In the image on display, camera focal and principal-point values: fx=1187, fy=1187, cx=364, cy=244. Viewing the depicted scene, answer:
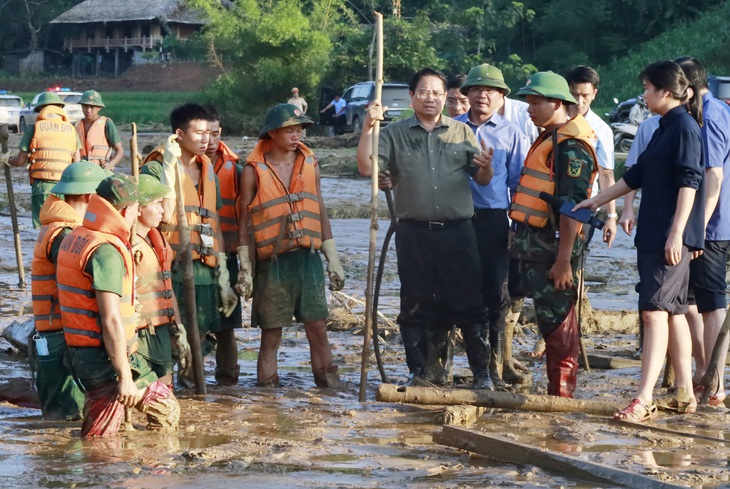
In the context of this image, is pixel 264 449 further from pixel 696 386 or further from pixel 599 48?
pixel 599 48

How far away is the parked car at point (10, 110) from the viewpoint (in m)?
42.0

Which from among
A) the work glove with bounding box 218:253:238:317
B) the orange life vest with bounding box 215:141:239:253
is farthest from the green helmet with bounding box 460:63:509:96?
the work glove with bounding box 218:253:238:317

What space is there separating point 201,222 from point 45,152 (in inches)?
194

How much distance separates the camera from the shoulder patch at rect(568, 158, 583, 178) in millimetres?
6965

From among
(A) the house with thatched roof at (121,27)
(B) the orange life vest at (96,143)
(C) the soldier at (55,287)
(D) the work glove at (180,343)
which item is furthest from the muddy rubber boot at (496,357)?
(A) the house with thatched roof at (121,27)

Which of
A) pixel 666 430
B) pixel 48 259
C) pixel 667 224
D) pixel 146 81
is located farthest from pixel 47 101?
pixel 146 81

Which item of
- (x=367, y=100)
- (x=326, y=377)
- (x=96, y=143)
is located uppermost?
(x=367, y=100)

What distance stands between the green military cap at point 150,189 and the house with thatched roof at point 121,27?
63.9m

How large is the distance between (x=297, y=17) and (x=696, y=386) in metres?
38.1

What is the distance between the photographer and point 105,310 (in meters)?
5.80

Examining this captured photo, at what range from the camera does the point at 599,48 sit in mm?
46844

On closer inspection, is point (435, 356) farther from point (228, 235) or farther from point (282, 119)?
point (282, 119)

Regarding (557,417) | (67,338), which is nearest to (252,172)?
(67,338)

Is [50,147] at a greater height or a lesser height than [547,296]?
greater
